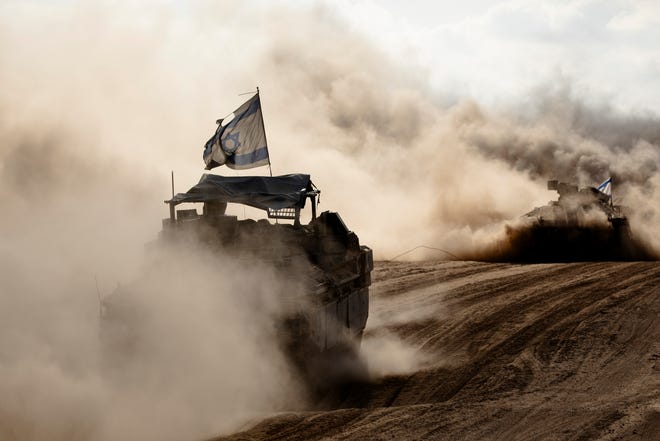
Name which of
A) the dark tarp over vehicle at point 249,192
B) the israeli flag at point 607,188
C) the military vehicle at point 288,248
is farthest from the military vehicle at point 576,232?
the dark tarp over vehicle at point 249,192

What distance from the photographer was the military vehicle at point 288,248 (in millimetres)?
12398

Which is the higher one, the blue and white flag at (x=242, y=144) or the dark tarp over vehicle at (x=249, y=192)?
the blue and white flag at (x=242, y=144)

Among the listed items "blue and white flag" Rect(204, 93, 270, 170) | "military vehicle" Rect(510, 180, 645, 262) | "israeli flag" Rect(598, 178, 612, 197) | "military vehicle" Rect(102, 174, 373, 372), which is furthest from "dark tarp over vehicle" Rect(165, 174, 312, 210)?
"israeli flag" Rect(598, 178, 612, 197)

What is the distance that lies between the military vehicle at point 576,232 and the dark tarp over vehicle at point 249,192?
559 inches

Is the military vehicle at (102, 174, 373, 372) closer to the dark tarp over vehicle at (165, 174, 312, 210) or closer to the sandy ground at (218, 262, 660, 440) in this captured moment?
the dark tarp over vehicle at (165, 174, 312, 210)

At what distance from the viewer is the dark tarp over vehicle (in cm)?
1367

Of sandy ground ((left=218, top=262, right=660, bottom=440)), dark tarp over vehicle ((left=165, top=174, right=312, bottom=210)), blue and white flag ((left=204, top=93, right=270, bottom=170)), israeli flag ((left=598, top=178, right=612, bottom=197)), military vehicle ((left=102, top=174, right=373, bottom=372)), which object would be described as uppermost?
blue and white flag ((left=204, top=93, right=270, bottom=170))

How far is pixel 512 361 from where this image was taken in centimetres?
1402

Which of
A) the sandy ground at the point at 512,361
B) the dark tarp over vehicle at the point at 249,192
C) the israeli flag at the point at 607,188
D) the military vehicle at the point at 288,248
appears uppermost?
the israeli flag at the point at 607,188

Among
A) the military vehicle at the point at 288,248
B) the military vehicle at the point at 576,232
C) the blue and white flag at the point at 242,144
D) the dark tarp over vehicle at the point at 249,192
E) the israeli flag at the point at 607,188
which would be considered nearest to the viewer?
the military vehicle at the point at 288,248

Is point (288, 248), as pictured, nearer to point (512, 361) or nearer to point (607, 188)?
point (512, 361)

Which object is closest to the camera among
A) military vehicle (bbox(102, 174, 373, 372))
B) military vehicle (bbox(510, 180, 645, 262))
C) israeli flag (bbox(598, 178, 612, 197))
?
military vehicle (bbox(102, 174, 373, 372))

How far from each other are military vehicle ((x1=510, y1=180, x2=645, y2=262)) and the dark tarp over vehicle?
14.2m

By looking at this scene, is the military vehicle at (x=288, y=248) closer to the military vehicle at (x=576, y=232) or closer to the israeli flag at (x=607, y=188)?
the military vehicle at (x=576, y=232)
